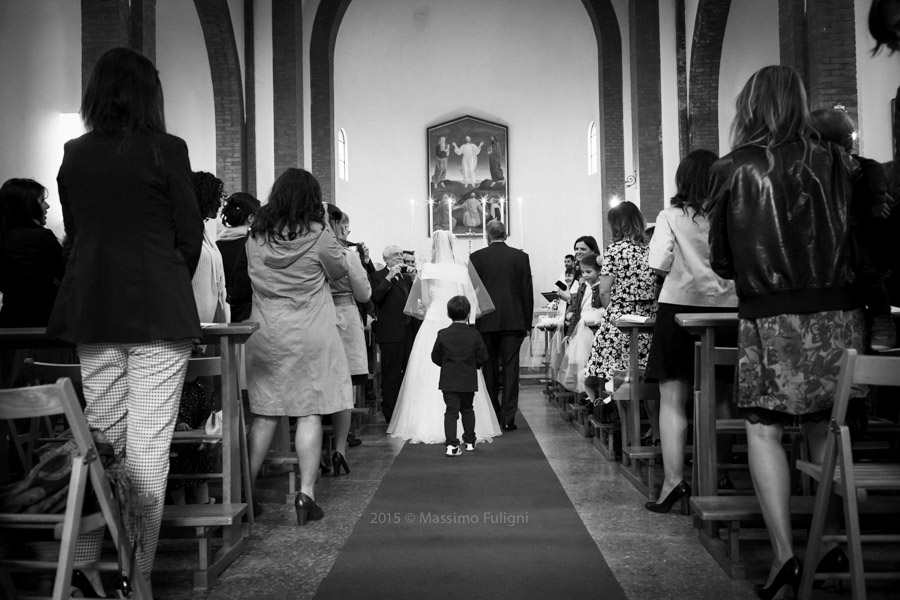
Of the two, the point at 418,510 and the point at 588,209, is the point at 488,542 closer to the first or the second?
the point at 418,510

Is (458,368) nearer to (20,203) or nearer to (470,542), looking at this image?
(470,542)

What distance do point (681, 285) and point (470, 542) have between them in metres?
1.45

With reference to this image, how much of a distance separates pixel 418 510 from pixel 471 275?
3.04 m

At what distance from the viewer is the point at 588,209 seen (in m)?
16.5

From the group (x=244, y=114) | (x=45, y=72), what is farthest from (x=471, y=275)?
(x=244, y=114)

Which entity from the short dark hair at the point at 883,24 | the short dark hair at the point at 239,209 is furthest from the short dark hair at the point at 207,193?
the short dark hair at the point at 883,24

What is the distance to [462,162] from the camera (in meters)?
17.2

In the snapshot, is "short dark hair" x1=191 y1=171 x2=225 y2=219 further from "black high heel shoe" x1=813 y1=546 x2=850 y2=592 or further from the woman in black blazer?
"black high heel shoe" x1=813 y1=546 x2=850 y2=592

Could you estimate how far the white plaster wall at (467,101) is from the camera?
16.8m

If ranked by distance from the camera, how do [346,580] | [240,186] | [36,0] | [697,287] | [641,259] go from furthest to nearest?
[240,186] < [36,0] < [641,259] < [697,287] < [346,580]

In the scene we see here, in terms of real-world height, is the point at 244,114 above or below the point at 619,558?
above

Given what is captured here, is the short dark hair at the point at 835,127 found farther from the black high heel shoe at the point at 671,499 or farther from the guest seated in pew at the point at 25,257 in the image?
the guest seated in pew at the point at 25,257

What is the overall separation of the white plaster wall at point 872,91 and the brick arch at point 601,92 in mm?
6551

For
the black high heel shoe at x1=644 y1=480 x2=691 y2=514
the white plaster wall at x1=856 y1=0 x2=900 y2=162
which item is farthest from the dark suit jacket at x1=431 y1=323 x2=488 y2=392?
the white plaster wall at x1=856 y1=0 x2=900 y2=162
